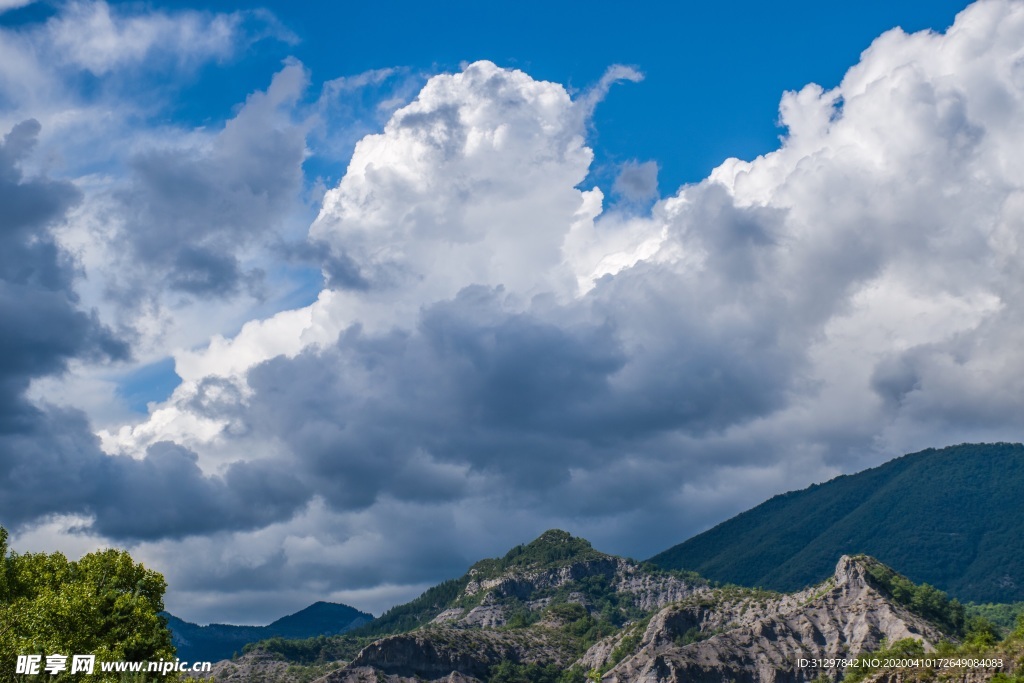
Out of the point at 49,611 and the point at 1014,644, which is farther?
the point at 1014,644

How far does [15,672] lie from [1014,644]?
14023 cm

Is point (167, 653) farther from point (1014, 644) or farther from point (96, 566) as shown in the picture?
point (1014, 644)

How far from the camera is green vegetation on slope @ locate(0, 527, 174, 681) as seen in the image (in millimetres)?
91500

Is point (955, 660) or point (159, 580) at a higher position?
point (159, 580)

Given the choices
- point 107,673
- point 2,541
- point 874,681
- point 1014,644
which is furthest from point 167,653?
point 1014,644

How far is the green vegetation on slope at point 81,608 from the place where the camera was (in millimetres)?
91500

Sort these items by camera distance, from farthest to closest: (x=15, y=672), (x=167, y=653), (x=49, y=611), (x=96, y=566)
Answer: (x=96, y=566) < (x=167, y=653) < (x=49, y=611) < (x=15, y=672)

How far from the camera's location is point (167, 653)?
3984 inches

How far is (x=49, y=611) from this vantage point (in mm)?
94062

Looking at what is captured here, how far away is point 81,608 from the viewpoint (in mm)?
96875

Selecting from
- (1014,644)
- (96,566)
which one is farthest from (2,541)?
(1014,644)

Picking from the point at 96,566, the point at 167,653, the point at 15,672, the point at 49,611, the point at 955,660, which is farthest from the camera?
the point at 955,660

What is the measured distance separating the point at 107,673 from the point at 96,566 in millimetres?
25006

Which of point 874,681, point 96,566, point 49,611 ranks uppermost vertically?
point 96,566
